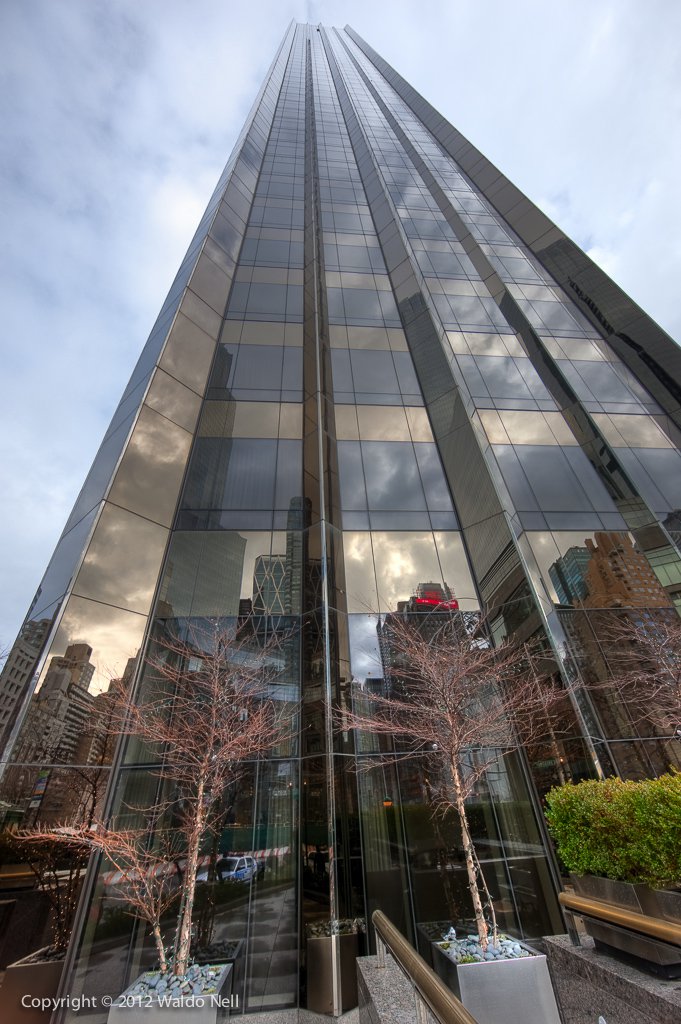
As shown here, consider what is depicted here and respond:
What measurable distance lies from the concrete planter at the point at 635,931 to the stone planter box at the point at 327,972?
6159 mm

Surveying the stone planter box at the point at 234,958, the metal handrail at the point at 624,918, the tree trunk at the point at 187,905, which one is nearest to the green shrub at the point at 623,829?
the metal handrail at the point at 624,918

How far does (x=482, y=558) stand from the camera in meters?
13.7

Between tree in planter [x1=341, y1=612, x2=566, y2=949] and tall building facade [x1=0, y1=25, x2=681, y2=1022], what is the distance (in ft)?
1.45

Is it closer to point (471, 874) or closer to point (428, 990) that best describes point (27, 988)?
point (471, 874)

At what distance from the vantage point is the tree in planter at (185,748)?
7.38 meters

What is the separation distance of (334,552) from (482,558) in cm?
462

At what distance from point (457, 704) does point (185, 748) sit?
5019 mm

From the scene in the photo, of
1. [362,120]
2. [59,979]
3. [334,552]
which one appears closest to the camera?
[59,979]

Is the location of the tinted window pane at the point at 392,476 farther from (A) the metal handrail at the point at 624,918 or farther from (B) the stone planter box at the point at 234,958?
(B) the stone planter box at the point at 234,958

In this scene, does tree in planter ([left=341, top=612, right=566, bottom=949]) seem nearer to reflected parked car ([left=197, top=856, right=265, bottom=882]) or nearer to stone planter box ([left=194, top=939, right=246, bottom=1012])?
reflected parked car ([left=197, top=856, right=265, bottom=882])

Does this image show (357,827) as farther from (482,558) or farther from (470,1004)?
(482,558)

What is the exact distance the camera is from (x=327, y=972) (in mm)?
8289

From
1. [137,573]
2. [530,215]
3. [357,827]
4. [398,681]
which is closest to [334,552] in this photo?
[398,681]

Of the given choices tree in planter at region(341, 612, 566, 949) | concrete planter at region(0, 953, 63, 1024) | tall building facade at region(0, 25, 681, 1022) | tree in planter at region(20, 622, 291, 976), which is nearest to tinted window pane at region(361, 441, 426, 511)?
tall building facade at region(0, 25, 681, 1022)
